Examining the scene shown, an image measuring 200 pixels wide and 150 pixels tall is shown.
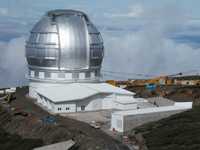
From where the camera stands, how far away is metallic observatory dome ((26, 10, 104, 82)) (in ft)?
208

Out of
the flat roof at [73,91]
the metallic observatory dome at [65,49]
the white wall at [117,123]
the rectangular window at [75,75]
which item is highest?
the metallic observatory dome at [65,49]

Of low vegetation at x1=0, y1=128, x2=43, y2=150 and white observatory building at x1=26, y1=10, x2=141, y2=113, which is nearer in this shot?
low vegetation at x1=0, y1=128, x2=43, y2=150

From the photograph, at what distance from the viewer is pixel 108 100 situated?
61812mm

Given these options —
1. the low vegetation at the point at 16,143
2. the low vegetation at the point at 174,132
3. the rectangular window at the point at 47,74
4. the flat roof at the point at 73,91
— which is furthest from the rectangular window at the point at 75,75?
the low vegetation at the point at 174,132

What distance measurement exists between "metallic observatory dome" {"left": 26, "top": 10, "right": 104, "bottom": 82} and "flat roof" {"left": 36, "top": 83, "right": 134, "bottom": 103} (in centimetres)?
175

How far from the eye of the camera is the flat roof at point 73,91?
58.8m

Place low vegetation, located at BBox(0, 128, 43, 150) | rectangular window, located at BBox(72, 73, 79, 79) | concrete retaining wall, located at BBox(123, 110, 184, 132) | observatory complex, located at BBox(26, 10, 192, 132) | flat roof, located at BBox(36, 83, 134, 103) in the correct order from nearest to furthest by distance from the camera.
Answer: low vegetation, located at BBox(0, 128, 43, 150), concrete retaining wall, located at BBox(123, 110, 184, 132), flat roof, located at BBox(36, 83, 134, 103), observatory complex, located at BBox(26, 10, 192, 132), rectangular window, located at BBox(72, 73, 79, 79)

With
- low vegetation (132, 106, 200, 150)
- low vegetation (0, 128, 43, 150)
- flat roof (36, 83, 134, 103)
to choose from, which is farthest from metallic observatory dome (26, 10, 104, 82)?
low vegetation (132, 106, 200, 150)

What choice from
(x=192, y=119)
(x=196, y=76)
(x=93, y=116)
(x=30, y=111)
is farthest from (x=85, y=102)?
(x=196, y=76)

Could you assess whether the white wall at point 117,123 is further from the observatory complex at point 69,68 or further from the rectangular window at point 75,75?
the rectangular window at point 75,75

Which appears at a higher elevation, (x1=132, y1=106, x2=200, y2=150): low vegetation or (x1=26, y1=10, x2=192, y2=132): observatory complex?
(x1=26, y1=10, x2=192, y2=132): observatory complex

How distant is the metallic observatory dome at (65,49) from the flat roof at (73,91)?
1.75m

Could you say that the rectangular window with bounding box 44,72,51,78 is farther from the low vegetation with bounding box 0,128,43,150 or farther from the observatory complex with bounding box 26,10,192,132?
the low vegetation with bounding box 0,128,43,150

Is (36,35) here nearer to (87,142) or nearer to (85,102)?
(85,102)
